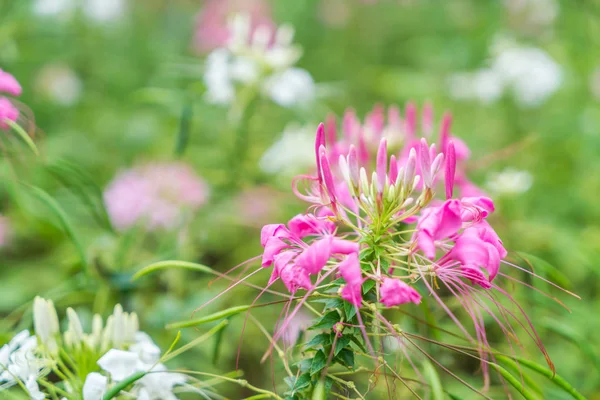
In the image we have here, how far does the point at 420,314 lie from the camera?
2.98 feet

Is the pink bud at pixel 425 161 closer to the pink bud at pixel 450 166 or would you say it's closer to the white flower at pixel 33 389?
the pink bud at pixel 450 166

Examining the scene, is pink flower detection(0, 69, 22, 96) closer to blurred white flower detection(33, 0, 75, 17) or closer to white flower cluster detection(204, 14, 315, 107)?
white flower cluster detection(204, 14, 315, 107)

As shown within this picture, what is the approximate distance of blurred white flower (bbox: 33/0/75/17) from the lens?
1801mm

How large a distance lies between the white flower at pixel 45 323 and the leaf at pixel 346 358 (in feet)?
1.13

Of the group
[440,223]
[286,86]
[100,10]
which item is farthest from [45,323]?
[100,10]

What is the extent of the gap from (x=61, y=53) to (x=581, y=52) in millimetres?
1929

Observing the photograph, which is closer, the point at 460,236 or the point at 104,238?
the point at 460,236

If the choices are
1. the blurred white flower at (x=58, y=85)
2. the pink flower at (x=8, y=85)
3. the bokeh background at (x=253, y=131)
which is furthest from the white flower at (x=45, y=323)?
the blurred white flower at (x=58, y=85)

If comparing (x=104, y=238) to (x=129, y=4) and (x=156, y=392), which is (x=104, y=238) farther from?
(x=129, y=4)

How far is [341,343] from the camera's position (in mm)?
558

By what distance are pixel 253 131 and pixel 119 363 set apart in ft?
2.85

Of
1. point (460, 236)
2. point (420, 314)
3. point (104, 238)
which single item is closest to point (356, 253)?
point (460, 236)

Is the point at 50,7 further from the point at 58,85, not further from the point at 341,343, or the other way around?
the point at 341,343

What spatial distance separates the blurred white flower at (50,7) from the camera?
180cm
